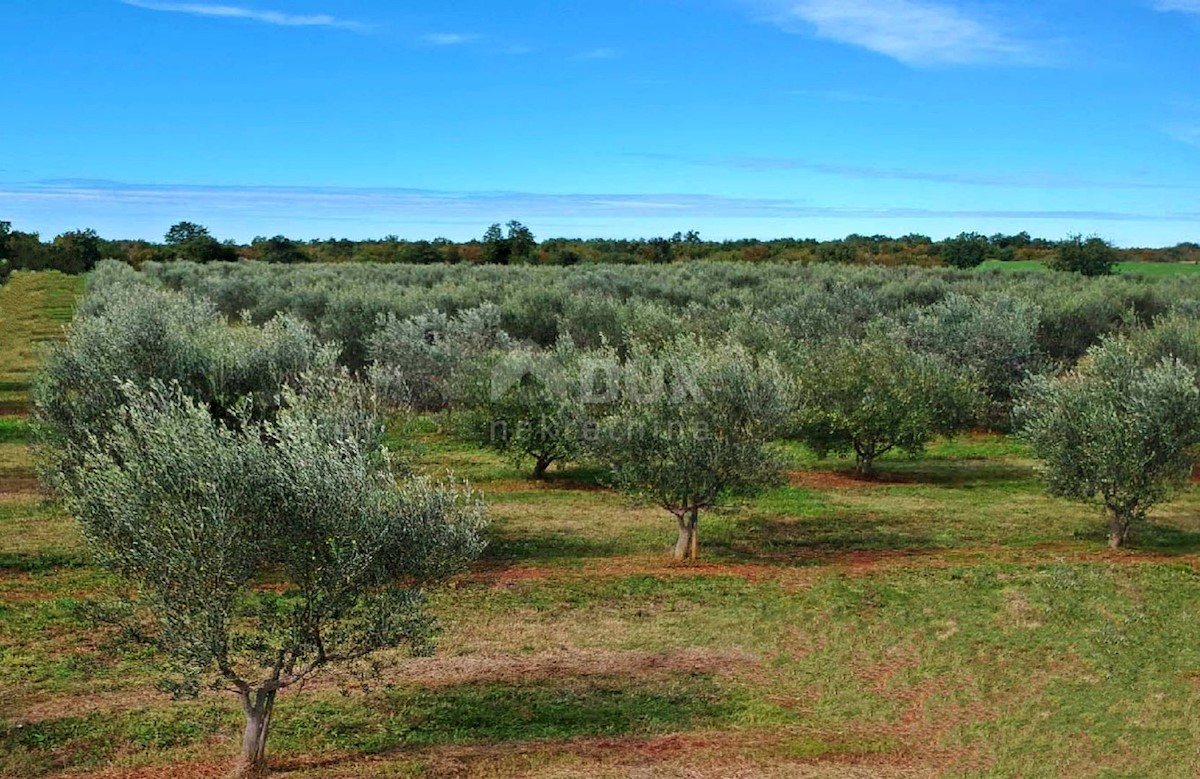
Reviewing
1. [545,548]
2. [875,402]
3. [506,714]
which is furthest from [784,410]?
[506,714]

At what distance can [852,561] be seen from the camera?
23.8 meters

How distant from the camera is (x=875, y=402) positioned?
32.0 metres

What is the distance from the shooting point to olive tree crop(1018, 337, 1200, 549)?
936 inches

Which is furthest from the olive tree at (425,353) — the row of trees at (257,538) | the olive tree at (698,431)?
A: the row of trees at (257,538)

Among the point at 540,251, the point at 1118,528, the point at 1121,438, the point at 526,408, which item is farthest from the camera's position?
the point at 540,251

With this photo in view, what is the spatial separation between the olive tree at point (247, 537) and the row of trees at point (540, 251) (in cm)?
9901

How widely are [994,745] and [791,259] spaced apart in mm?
107446

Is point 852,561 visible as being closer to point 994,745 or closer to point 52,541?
point 994,745

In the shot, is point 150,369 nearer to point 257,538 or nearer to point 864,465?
point 257,538

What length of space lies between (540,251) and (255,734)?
11555 cm

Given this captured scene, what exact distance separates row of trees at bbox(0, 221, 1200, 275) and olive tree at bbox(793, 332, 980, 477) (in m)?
75.2

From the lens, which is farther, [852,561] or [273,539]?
[852,561]

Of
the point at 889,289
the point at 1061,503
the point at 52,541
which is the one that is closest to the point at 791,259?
→ the point at 889,289

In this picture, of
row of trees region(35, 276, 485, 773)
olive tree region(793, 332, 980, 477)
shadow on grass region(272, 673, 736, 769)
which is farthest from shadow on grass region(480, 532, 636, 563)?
row of trees region(35, 276, 485, 773)
